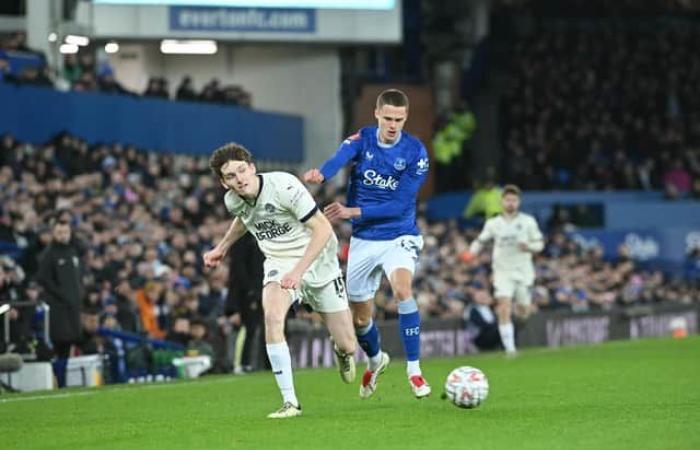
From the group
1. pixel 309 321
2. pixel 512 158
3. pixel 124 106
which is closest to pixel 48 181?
pixel 309 321

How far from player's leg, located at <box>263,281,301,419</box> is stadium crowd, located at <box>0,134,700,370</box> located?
700cm

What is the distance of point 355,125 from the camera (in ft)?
127

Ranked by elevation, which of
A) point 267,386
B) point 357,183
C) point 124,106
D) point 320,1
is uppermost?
point 320,1

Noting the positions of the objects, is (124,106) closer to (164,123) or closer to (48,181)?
(164,123)

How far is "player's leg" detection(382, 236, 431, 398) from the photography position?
1345cm

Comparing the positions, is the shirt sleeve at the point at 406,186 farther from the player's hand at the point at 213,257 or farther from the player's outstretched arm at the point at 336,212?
the player's hand at the point at 213,257

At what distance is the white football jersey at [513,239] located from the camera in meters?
22.7

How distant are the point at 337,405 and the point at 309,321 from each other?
1084 cm

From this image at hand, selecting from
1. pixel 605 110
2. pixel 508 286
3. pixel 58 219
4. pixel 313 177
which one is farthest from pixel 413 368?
pixel 605 110

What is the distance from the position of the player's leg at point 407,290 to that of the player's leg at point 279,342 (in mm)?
1492

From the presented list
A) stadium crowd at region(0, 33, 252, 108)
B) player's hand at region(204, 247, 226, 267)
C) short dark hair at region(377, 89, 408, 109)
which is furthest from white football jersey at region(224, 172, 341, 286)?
stadium crowd at region(0, 33, 252, 108)

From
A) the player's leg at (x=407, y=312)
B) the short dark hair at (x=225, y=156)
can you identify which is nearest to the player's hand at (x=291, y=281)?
the short dark hair at (x=225, y=156)

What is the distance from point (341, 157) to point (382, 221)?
94 cm

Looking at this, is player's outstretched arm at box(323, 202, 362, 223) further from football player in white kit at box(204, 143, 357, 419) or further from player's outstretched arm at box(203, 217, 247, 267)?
player's outstretched arm at box(203, 217, 247, 267)
